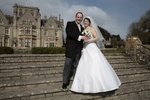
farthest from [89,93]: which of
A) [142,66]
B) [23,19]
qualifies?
[23,19]

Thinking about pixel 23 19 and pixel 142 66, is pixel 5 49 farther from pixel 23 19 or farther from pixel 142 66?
pixel 23 19

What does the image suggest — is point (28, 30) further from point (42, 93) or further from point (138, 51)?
point (42, 93)

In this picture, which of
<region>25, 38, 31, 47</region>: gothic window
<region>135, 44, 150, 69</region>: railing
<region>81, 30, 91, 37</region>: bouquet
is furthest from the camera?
<region>25, 38, 31, 47</region>: gothic window

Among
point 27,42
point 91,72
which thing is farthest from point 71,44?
point 27,42

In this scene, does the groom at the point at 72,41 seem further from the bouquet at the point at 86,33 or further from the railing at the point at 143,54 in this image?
the railing at the point at 143,54

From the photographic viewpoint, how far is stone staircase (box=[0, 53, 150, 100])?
4.60m

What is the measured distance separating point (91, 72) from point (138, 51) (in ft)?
17.4


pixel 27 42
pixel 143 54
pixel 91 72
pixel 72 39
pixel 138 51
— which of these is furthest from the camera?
pixel 27 42

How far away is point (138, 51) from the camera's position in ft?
29.5

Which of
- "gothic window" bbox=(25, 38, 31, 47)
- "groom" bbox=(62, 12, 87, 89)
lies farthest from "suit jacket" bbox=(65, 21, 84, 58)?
"gothic window" bbox=(25, 38, 31, 47)

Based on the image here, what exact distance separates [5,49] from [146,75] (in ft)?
40.7

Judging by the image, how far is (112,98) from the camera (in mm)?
5070

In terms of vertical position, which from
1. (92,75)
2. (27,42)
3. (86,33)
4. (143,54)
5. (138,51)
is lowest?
(92,75)

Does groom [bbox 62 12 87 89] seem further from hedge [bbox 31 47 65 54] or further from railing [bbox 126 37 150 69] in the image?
hedge [bbox 31 47 65 54]
